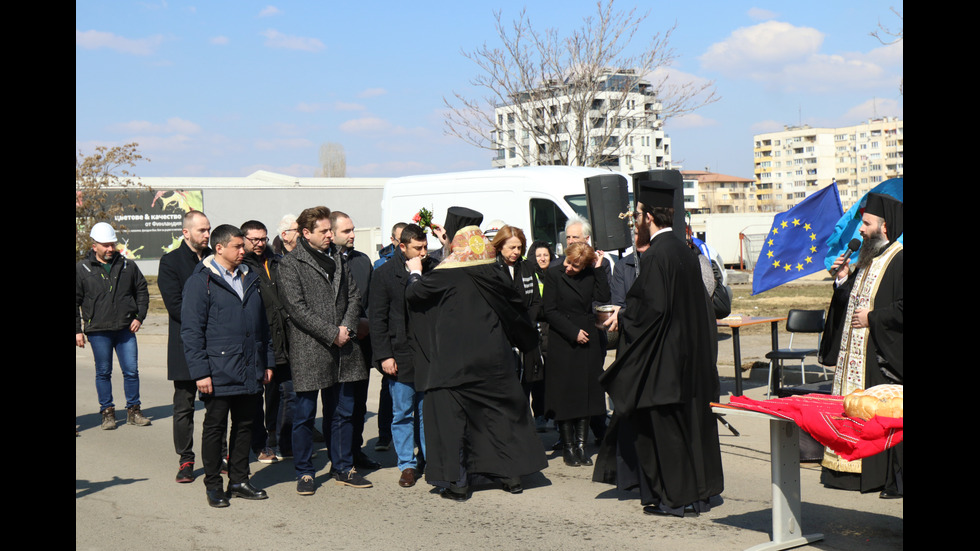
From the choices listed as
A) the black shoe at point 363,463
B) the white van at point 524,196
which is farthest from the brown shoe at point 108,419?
the white van at point 524,196

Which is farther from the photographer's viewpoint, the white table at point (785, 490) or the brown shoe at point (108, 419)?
the brown shoe at point (108, 419)

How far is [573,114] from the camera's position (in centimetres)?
2700

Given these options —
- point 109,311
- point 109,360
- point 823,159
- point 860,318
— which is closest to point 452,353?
point 860,318

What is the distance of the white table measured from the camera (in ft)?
17.3

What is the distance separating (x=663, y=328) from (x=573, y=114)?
2161 centimetres

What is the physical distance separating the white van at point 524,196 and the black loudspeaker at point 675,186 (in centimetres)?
753

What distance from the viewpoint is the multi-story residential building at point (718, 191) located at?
168 m

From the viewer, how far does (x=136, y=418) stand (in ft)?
33.8

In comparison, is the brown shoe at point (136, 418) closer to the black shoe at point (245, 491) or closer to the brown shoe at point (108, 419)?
the brown shoe at point (108, 419)

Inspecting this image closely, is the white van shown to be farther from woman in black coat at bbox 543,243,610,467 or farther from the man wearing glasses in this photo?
the man wearing glasses

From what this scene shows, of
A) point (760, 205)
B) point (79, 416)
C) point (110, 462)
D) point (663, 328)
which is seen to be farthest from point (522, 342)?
point (760, 205)

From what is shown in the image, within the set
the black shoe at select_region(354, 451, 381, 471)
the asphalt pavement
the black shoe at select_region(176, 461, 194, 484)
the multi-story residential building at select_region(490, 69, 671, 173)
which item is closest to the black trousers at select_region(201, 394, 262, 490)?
the asphalt pavement

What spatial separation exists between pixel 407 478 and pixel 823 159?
646 feet
